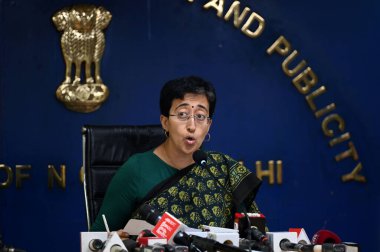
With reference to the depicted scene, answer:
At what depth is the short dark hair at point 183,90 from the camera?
11.0ft

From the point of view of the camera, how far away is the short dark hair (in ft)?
11.0

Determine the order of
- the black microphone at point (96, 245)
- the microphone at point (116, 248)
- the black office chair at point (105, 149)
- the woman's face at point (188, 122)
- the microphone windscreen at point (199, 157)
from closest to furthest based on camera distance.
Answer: the microphone at point (116, 248) → the black microphone at point (96, 245) → the microphone windscreen at point (199, 157) → the woman's face at point (188, 122) → the black office chair at point (105, 149)

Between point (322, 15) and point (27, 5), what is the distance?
5.64ft

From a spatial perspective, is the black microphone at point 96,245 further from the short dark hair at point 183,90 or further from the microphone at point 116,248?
the short dark hair at point 183,90

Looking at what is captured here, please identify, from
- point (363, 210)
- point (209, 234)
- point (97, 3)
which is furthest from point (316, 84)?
point (209, 234)

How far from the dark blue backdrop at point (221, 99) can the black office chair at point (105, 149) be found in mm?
1119

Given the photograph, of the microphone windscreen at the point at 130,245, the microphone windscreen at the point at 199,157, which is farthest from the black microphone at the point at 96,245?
the microphone windscreen at the point at 199,157

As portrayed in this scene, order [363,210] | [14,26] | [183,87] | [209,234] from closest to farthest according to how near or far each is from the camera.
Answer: [209,234] → [183,87] → [14,26] → [363,210]

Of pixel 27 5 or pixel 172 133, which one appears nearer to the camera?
pixel 172 133

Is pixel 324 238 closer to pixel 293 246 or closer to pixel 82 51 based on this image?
pixel 293 246

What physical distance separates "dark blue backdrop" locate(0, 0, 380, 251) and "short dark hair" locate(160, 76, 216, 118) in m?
1.51

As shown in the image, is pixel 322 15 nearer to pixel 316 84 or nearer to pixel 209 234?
pixel 316 84

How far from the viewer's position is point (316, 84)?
5039mm

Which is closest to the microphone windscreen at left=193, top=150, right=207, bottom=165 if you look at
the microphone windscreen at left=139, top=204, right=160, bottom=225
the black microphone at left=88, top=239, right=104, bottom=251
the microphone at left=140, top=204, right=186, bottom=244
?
the microphone windscreen at left=139, top=204, right=160, bottom=225
